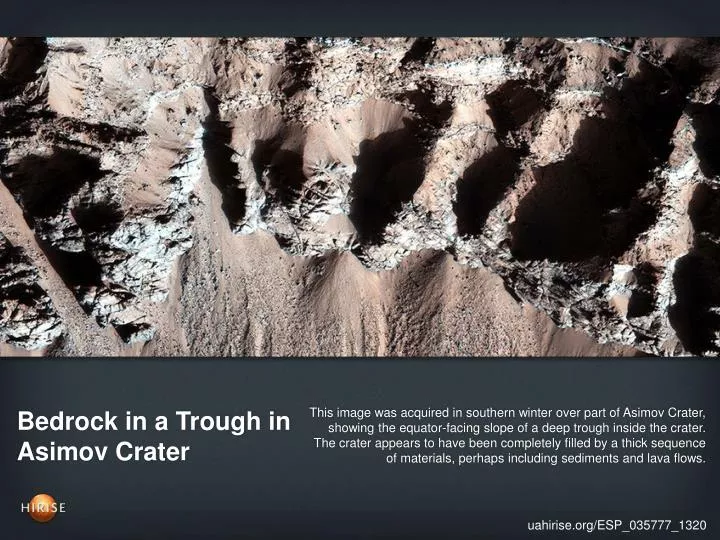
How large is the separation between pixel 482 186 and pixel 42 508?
5.20 metres

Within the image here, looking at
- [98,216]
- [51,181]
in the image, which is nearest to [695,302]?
[98,216]

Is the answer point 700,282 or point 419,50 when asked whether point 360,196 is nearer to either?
point 419,50

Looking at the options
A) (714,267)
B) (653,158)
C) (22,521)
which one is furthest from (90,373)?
(714,267)

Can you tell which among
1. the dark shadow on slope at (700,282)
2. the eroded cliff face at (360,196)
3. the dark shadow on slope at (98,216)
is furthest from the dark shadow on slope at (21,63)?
the dark shadow on slope at (700,282)

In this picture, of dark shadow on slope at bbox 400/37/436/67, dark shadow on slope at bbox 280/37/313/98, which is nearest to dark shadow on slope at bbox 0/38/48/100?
dark shadow on slope at bbox 280/37/313/98

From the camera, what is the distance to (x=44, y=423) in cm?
473

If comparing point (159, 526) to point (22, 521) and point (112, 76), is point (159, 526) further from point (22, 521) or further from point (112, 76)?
point (112, 76)

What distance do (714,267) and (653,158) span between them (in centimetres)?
126

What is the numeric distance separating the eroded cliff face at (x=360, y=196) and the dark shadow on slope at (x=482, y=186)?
20 mm

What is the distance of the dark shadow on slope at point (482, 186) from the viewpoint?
5023 millimetres

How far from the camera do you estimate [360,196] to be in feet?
17.1

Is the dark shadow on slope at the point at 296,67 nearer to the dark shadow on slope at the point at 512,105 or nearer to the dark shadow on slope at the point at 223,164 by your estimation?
the dark shadow on slope at the point at 223,164

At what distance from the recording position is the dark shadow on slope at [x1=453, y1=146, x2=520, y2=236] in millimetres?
5023

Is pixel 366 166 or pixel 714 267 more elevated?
pixel 366 166
